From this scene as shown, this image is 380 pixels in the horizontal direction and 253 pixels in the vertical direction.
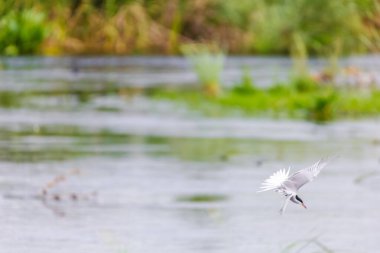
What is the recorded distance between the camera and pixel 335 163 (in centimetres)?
1789

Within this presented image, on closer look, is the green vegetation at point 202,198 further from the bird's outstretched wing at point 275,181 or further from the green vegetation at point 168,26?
the green vegetation at point 168,26

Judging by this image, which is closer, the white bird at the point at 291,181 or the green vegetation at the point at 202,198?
the white bird at the point at 291,181

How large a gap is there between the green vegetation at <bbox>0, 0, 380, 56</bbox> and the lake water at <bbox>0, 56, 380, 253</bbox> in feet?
69.6

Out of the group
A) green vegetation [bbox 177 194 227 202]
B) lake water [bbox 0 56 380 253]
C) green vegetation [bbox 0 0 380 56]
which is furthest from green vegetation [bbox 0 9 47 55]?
green vegetation [bbox 177 194 227 202]

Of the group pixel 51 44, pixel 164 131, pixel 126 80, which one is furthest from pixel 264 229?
pixel 51 44

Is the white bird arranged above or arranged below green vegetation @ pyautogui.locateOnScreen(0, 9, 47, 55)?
below

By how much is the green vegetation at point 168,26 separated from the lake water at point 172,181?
21.2m

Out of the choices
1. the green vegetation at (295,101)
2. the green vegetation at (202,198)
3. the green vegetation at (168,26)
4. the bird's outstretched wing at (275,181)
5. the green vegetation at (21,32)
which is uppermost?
the green vegetation at (168,26)

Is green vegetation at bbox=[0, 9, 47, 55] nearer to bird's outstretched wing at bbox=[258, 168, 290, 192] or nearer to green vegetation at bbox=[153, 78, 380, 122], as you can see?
green vegetation at bbox=[153, 78, 380, 122]

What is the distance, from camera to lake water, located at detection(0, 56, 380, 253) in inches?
460

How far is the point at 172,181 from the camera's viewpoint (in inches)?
618

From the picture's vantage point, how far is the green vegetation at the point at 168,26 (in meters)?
50.1

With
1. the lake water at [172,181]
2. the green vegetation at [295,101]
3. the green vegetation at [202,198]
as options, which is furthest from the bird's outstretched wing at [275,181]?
the green vegetation at [295,101]

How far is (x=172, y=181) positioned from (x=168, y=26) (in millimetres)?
44327
